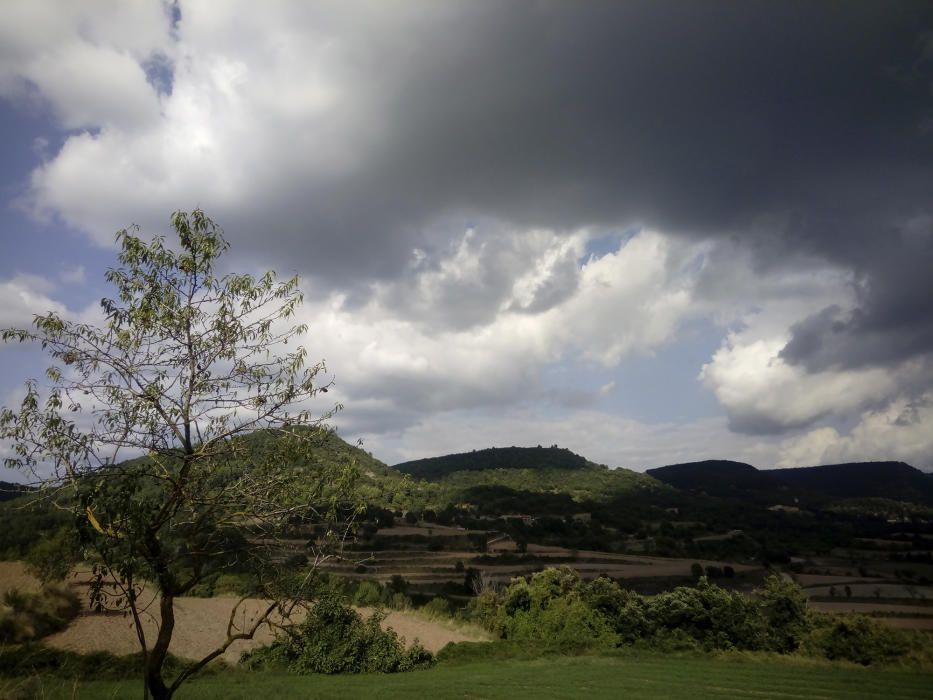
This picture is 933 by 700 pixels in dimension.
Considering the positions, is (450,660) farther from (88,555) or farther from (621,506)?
(621,506)

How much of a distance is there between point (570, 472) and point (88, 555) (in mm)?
128720

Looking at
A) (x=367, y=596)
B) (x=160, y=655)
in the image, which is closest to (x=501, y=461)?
(x=367, y=596)

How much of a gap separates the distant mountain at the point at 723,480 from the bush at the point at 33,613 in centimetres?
12580

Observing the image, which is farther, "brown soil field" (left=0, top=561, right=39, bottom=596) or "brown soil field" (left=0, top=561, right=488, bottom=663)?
"brown soil field" (left=0, top=561, right=39, bottom=596)

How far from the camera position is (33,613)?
63.7ft

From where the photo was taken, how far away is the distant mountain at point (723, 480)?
408ft

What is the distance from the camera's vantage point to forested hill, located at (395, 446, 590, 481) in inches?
5236

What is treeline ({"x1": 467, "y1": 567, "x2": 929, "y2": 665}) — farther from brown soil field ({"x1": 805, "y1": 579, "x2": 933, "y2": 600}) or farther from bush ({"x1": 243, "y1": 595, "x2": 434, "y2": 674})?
brown soil field ({"x1": 805, "y1": 579, "x2": 933, "y2": 600})

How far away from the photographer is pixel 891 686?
19094mm

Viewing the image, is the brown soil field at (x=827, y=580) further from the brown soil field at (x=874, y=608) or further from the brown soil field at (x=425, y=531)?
the brown soil field at (x=425, y=531)

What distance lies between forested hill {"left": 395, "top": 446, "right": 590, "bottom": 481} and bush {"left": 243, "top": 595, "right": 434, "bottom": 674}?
102776 millimetres

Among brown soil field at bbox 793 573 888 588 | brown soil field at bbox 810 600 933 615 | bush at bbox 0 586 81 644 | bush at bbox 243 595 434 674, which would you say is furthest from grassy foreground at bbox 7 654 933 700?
brown soil field at bbox 793 573 888 588

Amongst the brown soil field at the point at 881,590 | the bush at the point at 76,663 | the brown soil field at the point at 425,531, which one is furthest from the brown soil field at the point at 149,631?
the brown soil field at the point at 425,531

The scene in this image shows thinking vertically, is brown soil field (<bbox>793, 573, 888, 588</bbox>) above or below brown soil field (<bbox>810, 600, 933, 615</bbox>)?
above
